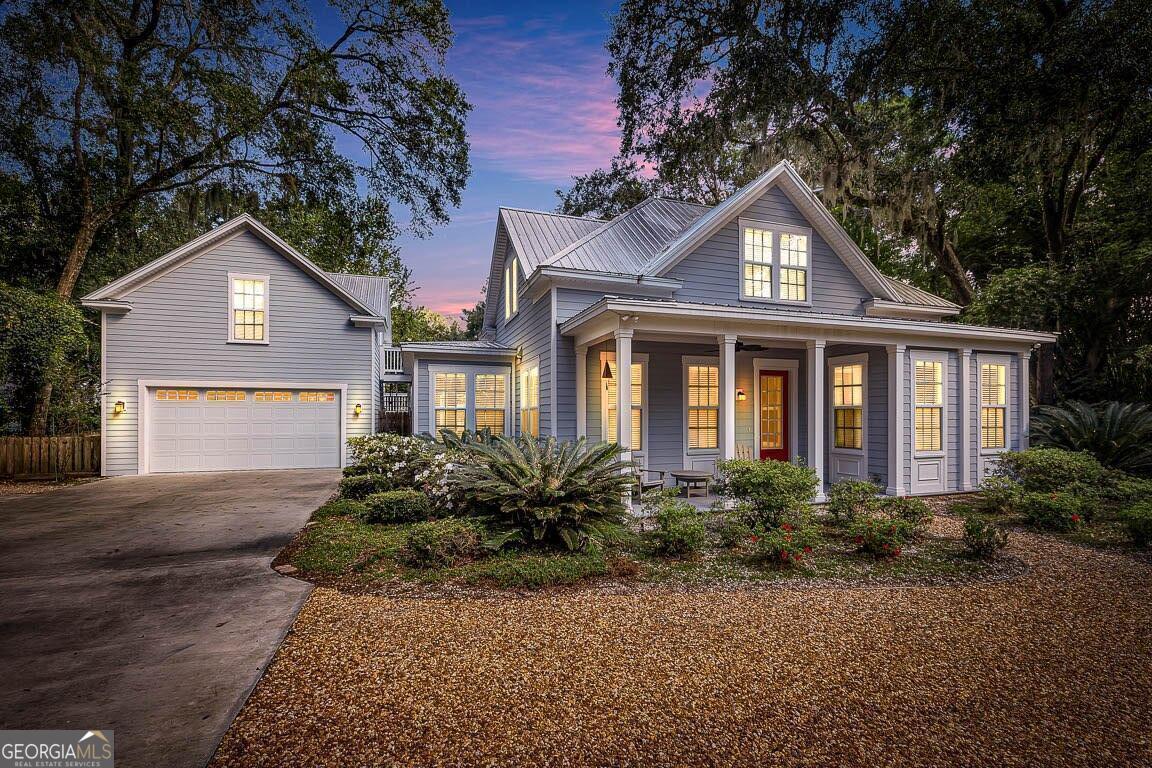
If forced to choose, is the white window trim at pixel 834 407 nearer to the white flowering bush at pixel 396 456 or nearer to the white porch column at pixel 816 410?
the white porch column at pixel 816 410

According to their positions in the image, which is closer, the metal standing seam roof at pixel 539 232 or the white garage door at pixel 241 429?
→ the metal standing seam roof at pixel 539 232

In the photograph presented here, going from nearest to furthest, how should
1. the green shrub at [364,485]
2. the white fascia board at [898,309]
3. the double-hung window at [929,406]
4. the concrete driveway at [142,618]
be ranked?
the concrete driveway at [142,618], the green shrub at [364,485], the double-hung window at [929,406], the white fascia board at [898,309]

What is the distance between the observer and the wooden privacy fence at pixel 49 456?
10.6 metres

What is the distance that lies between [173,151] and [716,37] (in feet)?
49.8

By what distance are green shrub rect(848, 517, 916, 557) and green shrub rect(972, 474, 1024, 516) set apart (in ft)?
11.1

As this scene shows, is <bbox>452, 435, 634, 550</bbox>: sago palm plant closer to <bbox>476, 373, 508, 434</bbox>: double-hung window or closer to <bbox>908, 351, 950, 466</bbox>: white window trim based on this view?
<bbox>476, 373, 508, 434</bbox>: double-hung window

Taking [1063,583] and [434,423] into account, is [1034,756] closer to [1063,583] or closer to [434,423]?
[1063,583]

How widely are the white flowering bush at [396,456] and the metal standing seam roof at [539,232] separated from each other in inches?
160

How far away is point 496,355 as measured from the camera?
38.2 feet

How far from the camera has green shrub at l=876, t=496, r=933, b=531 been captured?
242 inches

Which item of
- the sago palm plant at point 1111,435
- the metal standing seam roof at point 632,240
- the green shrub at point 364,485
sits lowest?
the green shrub at point 364,485

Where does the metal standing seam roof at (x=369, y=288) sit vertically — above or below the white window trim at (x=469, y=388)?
above

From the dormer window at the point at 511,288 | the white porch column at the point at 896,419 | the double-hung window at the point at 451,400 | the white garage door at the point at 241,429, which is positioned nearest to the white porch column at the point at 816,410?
the white porch column at the point at 896,419

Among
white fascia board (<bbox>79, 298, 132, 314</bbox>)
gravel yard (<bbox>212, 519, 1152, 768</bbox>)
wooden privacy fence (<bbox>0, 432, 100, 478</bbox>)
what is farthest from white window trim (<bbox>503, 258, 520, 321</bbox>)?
wooden privacy fence (<bbox>0, 432, 100, 478</bbox>)
